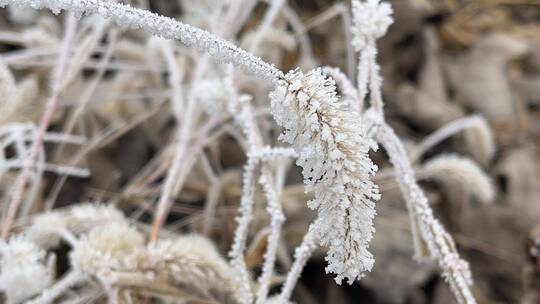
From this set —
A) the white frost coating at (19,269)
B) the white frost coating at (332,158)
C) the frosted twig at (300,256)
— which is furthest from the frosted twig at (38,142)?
the white frost coating at (332,158)

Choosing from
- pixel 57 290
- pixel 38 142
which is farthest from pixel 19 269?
pixel 38 142

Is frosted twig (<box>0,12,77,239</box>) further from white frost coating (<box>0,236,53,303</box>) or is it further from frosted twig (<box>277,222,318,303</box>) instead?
frosted twig (<box>277,222,318,303</box>)

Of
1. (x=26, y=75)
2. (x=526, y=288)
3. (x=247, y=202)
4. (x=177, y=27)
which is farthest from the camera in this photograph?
(x=26, y=75)

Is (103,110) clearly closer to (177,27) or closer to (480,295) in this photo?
(480,295)

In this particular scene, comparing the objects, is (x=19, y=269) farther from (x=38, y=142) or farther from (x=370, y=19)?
(x=370, y=19)

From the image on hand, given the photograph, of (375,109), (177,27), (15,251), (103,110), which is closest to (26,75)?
(103,110)

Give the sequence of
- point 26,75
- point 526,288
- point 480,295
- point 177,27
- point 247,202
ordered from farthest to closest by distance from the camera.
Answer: point 26,75 → point 480,295 → point 526,288 → point 247,202 → point 177,27

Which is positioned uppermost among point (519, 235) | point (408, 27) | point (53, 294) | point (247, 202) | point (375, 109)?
point (408, 27)
